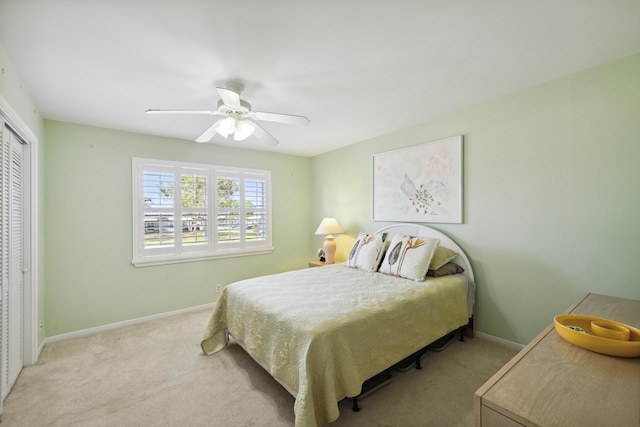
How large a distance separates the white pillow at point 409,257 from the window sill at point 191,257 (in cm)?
219

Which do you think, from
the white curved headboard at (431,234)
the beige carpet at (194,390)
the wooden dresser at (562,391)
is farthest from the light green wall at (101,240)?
the wooden dresser at (562,391)

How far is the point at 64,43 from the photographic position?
5.62ft

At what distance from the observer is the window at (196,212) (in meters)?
3.51

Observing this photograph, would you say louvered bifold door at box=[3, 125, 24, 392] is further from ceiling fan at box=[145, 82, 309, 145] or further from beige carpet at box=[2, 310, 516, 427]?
ceiling fan at box=[145, 82, 309, 145]

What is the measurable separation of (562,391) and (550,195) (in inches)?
77.4

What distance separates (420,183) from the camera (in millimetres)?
3277

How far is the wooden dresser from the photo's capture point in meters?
0.84

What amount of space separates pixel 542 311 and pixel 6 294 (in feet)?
13.8

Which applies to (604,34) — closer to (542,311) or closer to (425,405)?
(542,311)

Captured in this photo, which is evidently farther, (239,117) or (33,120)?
(33,120)

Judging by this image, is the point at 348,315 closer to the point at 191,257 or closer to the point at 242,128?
the point at 242,128

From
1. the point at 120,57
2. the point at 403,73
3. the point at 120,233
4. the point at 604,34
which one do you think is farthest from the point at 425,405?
the point at 120,233

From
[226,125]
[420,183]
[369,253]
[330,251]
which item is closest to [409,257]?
[369,253]

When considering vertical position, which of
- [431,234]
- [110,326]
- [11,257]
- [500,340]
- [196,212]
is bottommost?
[110,326]
